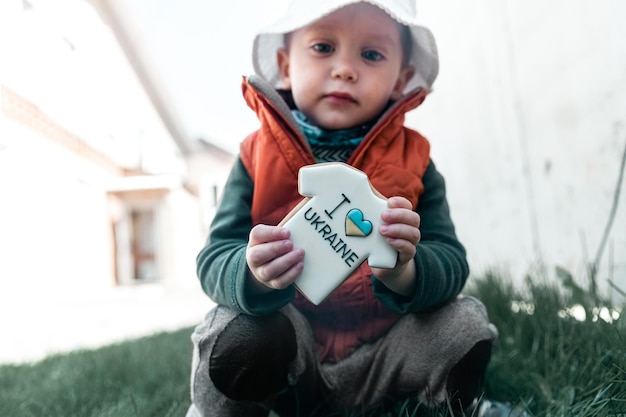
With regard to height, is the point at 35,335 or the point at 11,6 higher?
the point at 11,6

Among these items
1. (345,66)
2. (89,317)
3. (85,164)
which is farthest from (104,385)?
(89,317)

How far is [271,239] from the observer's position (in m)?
0.57

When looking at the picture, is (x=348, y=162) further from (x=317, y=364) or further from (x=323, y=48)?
(x=317, y=364)

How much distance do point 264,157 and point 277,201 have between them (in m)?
0.07

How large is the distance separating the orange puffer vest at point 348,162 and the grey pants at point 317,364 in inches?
1.0

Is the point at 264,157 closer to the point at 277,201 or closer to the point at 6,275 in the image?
the point at 277,201

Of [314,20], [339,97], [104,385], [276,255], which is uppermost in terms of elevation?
[314,20]

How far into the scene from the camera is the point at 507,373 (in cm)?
92

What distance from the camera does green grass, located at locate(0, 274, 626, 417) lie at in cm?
73

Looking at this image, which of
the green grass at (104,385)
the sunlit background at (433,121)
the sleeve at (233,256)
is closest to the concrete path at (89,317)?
the sunlit background at (433,121)

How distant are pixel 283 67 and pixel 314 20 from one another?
0.16 meters

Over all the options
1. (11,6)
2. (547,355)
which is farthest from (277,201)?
(11,6)

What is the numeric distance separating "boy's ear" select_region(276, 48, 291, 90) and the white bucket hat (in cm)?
1

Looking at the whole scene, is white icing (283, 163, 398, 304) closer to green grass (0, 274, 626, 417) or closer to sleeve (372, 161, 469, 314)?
sleeve (372, 161, 469, 314)
